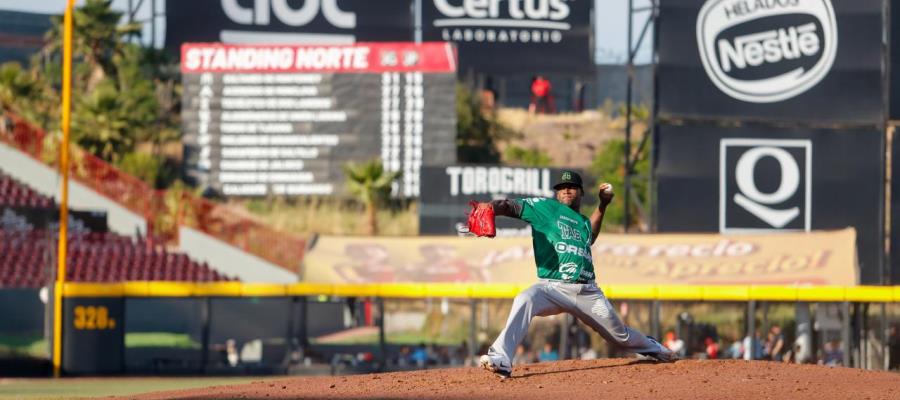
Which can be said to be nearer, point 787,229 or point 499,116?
point 787,229

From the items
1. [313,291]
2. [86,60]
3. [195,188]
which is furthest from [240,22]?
[313,291]

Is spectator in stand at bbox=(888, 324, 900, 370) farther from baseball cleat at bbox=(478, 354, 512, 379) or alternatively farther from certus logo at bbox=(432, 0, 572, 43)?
certus logo at bbox=(432, 0, 572, 43)

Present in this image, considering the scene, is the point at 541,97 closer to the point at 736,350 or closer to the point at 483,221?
the point at 736,350

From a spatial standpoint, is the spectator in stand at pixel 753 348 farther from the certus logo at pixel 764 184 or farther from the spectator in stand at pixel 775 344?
the certus logo at pixel 764 184

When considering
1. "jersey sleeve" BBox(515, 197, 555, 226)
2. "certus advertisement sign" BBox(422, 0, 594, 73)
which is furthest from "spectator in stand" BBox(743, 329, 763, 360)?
"certus advertisement sign" BBox(422, 0, 594, 73)

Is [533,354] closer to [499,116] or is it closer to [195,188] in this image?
[195,188]

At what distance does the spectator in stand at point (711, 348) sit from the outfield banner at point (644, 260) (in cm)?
302

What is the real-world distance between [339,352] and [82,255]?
10.5 meters

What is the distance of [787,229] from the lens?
32.2 metres

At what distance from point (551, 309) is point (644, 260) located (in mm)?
18739

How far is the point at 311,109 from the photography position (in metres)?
40.9

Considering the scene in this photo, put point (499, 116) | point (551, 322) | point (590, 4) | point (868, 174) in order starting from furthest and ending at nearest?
point (499, 116), point (590, 4), point (868, 174), point (551, 322)

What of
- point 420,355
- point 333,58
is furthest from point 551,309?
point 333,58

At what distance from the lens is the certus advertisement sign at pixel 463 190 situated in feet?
124
